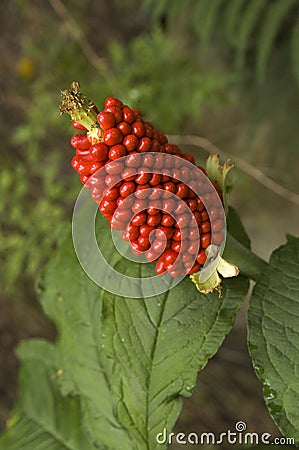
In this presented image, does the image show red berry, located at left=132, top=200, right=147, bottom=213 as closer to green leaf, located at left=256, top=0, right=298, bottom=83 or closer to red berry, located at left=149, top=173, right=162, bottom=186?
red berry, located at left=149, top=173, right=162, bottom=186

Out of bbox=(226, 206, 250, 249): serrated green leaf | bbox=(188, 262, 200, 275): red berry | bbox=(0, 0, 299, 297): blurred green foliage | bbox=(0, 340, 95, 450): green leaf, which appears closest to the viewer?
bbox=(188, 262, 200, 275): red berry

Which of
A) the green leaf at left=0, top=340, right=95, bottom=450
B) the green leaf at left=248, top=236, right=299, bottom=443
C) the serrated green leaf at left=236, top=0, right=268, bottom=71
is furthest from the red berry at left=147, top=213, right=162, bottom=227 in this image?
the serrated green leaf at left=236, top=0, right=268, bottom=71

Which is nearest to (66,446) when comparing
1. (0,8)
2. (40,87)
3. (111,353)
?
(111,353)

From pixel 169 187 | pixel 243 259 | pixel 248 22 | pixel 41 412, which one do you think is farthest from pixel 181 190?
pixel 248 22

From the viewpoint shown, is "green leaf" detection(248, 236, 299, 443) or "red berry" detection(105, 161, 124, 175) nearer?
"red berry" detection(105, 161, 124, 175)

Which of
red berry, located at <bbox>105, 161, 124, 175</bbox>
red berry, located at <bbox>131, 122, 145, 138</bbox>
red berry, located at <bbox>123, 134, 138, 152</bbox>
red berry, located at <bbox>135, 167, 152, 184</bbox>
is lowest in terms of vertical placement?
red berry, located at <bbox>105, 161, 124, 175</bbox>

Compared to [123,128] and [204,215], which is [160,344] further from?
[123,128]

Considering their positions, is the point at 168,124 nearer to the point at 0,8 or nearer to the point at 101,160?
the point at 0,8
